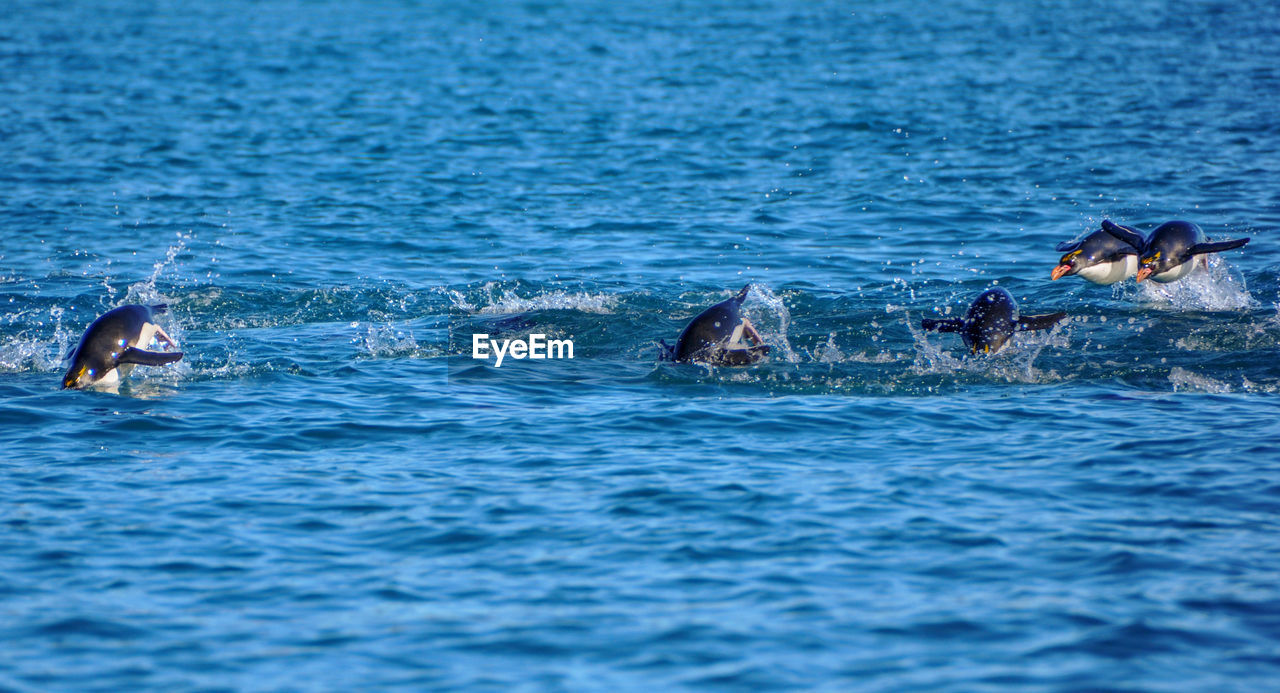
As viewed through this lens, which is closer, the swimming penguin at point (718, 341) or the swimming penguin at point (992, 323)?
the swimming penguin at point (992, 323)

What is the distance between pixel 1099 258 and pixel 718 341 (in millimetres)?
5325

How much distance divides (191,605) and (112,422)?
4.78m

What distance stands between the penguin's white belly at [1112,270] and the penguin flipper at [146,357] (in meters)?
10.9

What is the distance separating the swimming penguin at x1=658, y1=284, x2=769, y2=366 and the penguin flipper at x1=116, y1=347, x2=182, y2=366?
17.9 ft

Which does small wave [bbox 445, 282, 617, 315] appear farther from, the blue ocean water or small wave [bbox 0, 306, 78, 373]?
small wave [bbox 0, 306, 78, 373]

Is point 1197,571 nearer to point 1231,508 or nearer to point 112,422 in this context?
point 1231,508

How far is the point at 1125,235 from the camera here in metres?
15.6

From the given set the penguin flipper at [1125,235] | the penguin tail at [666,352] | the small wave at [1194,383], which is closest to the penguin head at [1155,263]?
the penguin flipper at [1125,235]

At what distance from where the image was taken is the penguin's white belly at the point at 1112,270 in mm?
15844

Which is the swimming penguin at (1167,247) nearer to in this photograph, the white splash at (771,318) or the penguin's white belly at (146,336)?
the white splash at (771,318)

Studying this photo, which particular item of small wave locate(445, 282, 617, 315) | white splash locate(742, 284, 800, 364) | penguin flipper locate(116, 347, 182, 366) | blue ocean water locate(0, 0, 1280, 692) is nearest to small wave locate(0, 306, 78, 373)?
blue ocean water locate(0, 0, 1280, 692)

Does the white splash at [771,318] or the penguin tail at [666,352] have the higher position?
the white splash at [771,318]

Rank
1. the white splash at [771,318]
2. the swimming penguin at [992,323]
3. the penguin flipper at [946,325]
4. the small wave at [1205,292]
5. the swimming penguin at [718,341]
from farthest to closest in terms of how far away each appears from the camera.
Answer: the small wave at [1205,292], the white splash at [771,318], the swimming penguin at [718,341], the penguin flipper at [946,325], the swimming penguin at [992,323]

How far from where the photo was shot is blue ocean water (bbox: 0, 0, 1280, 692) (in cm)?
810
